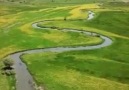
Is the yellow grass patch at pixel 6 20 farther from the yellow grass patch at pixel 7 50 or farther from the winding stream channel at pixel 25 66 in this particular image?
the yellow grass patch at pixel 7 50

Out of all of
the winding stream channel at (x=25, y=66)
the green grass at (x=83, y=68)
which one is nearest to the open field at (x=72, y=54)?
the green grass at (x=83, y=68)

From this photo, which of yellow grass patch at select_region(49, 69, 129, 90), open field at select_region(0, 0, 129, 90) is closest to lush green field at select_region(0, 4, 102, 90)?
open field at select_region(0, 0, 129, 90)

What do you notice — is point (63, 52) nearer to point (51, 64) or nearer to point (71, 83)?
point (51, 64)

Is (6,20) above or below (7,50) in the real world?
below

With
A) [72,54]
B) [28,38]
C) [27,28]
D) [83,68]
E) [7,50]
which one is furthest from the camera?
[27,28]

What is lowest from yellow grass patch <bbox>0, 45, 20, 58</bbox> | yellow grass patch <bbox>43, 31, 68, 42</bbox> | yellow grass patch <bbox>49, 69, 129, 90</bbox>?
yellow grass patch <bbox>43, 31, 68, 42</bbox>

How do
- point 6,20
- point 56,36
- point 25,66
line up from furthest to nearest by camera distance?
point 6,20, point 56,36, point 25,66

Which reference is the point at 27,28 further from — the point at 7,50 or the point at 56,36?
the point at 7,50

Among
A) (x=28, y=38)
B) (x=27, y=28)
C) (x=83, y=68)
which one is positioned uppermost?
(x=83, y=68)

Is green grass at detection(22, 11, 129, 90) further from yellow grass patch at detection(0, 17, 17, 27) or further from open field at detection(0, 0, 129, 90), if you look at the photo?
yellow grass patch at detection(0, 17, 17, 27)

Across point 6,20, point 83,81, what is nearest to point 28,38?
point 6,20
